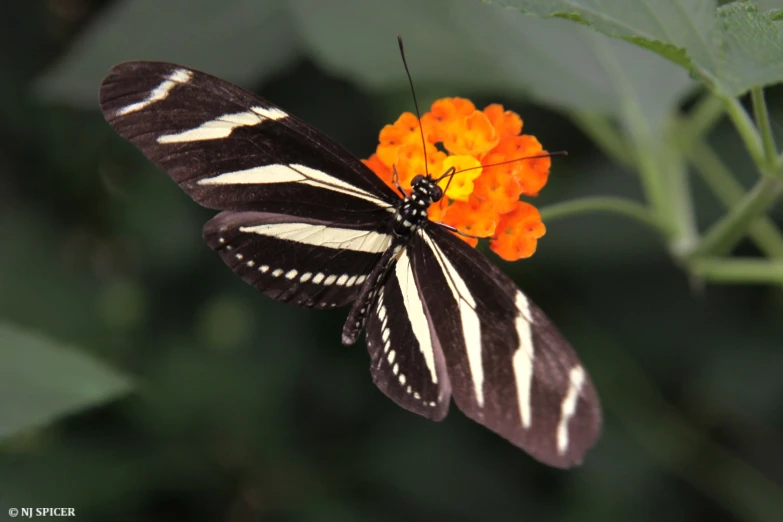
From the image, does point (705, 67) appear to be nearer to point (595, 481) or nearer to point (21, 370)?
point (21, 370)

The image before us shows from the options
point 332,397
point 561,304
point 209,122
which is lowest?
point 332,397

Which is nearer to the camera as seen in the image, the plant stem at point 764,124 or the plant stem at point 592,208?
the plant stem at point 764,124

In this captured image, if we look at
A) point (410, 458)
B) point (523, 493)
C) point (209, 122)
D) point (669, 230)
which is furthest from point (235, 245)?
point (523, 493)

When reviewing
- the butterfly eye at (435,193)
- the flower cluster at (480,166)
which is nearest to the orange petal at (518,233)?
the flower cluster at (480,166)

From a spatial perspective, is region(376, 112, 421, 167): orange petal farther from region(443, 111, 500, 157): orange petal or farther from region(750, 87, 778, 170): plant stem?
region(750, 87, 778, 170): plant stem

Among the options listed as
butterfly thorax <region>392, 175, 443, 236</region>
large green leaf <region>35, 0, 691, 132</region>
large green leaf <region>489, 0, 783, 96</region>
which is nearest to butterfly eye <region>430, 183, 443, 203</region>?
butterfly thorax <region>392, 175, 443, 236</region>

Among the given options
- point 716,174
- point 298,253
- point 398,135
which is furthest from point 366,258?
point 716,174

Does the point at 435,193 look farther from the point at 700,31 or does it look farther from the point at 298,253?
the point at 700,31

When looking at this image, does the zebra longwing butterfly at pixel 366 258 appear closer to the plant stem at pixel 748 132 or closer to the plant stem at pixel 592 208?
the plant stem at pixel 592 208

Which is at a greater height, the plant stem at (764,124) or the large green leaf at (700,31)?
the large green leaf at (700,31)
